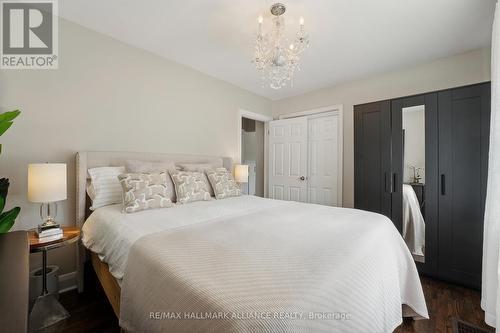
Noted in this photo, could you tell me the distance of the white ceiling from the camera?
1770 mm

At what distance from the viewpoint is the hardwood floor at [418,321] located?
5.06ft

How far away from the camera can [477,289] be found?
2.01 m

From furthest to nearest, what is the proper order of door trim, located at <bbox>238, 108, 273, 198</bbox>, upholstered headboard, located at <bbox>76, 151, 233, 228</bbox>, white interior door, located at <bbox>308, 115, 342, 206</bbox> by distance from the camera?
door trim, located at <bbox>238, 108, 273, 198</bbox> → white interior door, located at <bbox>308, 115, 342, 206</bbox> → upholstered headboard, located at <bbox>76, 151, 233, 228</bbox>

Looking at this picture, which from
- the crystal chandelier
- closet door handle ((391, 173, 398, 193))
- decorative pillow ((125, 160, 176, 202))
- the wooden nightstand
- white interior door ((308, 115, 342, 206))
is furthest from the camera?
white interior door ((308, 115, 342, 206))

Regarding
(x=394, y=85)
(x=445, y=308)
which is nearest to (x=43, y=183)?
(x=445, y=308)

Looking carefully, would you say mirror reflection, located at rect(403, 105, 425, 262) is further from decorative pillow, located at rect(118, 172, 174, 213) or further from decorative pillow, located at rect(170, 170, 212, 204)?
decorative pillow, located at rect(118, 172, 174, 213)

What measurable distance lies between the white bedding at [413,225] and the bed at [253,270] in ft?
3.19

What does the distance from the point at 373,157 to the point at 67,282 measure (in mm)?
3581

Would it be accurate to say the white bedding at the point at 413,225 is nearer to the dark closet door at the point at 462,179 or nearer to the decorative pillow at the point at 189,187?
the dark closet door at the point at 462,179

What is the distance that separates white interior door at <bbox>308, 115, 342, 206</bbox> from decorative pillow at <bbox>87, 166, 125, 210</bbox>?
2878 mm

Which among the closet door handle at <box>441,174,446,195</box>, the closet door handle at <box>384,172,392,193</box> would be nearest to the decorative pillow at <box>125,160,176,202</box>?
the closet door handle at <box>384,172,392,193</box>

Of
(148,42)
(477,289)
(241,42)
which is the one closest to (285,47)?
(241,42)

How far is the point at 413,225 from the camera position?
237 cm

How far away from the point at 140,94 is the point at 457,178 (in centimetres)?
354
